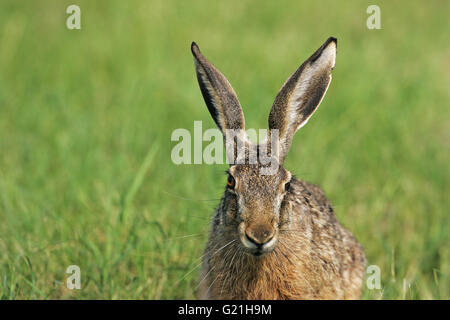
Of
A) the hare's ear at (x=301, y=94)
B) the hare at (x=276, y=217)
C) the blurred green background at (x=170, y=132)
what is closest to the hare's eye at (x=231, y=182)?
the hare at (x=276, y=217)

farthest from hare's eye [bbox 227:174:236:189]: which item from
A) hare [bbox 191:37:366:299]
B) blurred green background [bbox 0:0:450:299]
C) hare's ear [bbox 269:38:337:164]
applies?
blurred green background [bbox 0:0:450:299]

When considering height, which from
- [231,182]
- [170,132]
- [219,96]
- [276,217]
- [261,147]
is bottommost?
[276,217]

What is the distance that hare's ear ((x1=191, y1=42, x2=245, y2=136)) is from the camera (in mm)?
4484

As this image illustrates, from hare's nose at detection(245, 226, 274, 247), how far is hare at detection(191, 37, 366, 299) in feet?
0.27

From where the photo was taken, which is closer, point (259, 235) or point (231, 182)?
point (259, 235)

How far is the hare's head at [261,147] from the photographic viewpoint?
160 inches

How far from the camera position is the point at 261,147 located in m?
4.42

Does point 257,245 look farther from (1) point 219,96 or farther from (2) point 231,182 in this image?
(1) point 219,96

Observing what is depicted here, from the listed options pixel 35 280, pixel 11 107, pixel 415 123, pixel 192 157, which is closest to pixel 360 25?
pixel 415 123

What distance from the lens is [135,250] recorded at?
5.13m

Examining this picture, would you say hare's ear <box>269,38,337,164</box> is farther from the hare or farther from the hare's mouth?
the hare's mouth

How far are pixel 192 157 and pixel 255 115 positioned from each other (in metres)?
1.05

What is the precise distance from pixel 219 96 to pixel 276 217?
935 mm

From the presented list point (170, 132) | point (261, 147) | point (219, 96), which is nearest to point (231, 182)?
point (261, 147)
